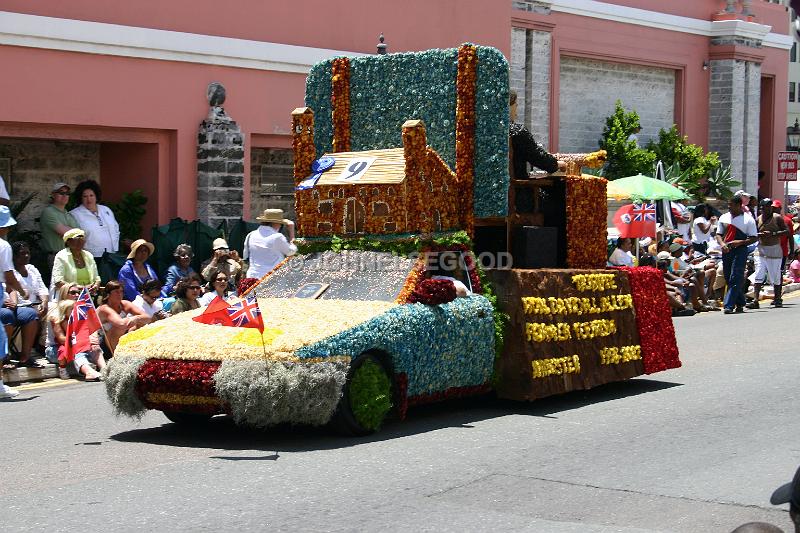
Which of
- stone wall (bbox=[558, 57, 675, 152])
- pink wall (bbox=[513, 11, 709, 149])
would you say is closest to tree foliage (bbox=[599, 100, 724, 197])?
stone wall (bbox=[558, 57, 675, 152])

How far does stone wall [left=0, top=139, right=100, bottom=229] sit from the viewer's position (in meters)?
17.4

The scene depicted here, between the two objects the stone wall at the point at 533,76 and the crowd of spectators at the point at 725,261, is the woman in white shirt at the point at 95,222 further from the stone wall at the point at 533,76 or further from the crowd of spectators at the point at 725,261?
the stone wall at the point at 533,76

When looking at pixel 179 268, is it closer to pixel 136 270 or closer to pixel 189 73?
pixel 136 270

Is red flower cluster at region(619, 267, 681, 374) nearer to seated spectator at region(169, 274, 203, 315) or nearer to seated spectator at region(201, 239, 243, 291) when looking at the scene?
seated spectator at region(169, 274, 203, 315)

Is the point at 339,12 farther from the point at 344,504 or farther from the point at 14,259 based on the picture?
the point at 344,504

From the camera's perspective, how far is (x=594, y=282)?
11.9 m

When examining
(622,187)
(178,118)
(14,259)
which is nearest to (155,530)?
(14,259)

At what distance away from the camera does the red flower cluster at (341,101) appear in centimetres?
1205

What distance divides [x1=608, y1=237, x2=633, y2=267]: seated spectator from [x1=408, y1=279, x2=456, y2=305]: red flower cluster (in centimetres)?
971

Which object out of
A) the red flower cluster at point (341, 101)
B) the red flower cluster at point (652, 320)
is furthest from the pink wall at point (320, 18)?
the red flower cluster at point (652, 320)

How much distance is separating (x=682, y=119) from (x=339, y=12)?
13968 millimetres

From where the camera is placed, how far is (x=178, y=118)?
18.7 metres

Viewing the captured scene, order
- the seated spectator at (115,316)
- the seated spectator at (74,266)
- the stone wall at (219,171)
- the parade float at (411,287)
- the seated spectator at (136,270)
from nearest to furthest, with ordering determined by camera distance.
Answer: the parade float at (411,287), the seated spectator at (115,316), the seated spectator at (74,266), the seated spectator at (136,270), the stone wall at (219,171)

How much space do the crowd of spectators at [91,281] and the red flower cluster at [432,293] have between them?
120 inches
